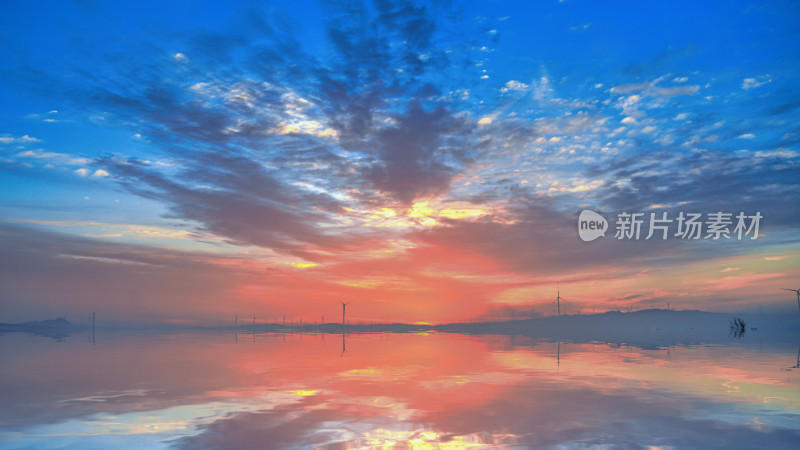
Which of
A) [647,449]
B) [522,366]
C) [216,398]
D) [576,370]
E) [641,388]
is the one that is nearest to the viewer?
[647,449]

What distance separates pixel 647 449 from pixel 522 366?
33.7 meters

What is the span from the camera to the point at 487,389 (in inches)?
1385

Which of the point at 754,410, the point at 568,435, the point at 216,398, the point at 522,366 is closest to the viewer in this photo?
the point at 568,435

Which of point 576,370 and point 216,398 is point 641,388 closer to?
point 576,370

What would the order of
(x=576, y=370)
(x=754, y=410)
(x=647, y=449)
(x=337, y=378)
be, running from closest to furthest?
(x=647, y=449) → (x=754, y=410) → (x=337, y=378) → (x=576, y=370)

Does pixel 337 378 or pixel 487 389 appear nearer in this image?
pixel 487 389

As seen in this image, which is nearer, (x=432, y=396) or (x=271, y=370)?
(x=432, y=396)

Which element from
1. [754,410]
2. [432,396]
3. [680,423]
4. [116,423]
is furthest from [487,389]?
[116,423]

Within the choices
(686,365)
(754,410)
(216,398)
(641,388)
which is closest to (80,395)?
(216,398)

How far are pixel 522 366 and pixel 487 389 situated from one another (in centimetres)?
1893

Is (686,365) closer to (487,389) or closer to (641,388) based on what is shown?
(641,388)

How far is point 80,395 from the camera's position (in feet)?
108

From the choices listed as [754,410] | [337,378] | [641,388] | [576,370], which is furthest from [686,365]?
[337,378]

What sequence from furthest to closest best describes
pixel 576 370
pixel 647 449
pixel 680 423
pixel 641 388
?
pixel 576 370, pixel 641 388, pixel 680 423, pixel 647 449
